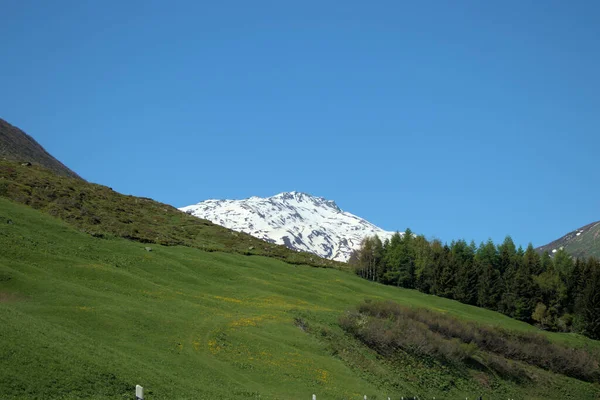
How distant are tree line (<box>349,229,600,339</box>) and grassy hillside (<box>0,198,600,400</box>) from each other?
36387mm

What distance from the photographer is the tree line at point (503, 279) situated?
114794 mm

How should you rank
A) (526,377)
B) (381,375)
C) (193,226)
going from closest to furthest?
(381,375)
(526,377)
(193,226)

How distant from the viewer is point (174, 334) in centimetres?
4516

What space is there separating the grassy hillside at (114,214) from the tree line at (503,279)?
21.1 m

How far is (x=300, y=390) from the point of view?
41562mm

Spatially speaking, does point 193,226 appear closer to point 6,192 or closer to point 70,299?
point 6,192

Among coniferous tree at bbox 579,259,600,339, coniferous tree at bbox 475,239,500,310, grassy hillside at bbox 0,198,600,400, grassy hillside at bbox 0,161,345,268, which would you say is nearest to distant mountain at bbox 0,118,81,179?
grassy hillside at bbox 0,161,345,268

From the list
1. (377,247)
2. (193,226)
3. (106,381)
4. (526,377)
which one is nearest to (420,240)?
(377,247)

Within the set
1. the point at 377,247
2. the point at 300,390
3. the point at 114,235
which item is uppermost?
the point at 377,247

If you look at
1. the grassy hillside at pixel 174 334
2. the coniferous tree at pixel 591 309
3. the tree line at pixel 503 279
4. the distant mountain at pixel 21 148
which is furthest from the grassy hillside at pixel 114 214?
the distant mountain at pixel 21 148

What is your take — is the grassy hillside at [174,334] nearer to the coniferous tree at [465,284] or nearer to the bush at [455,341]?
the bush at [455,341]

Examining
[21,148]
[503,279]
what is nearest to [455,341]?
[503,279]

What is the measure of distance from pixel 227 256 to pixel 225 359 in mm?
51090

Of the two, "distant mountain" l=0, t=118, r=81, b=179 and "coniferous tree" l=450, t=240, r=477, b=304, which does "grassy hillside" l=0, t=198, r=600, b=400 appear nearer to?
"coniferous tree" l=450, t=240, r=477, b=304
